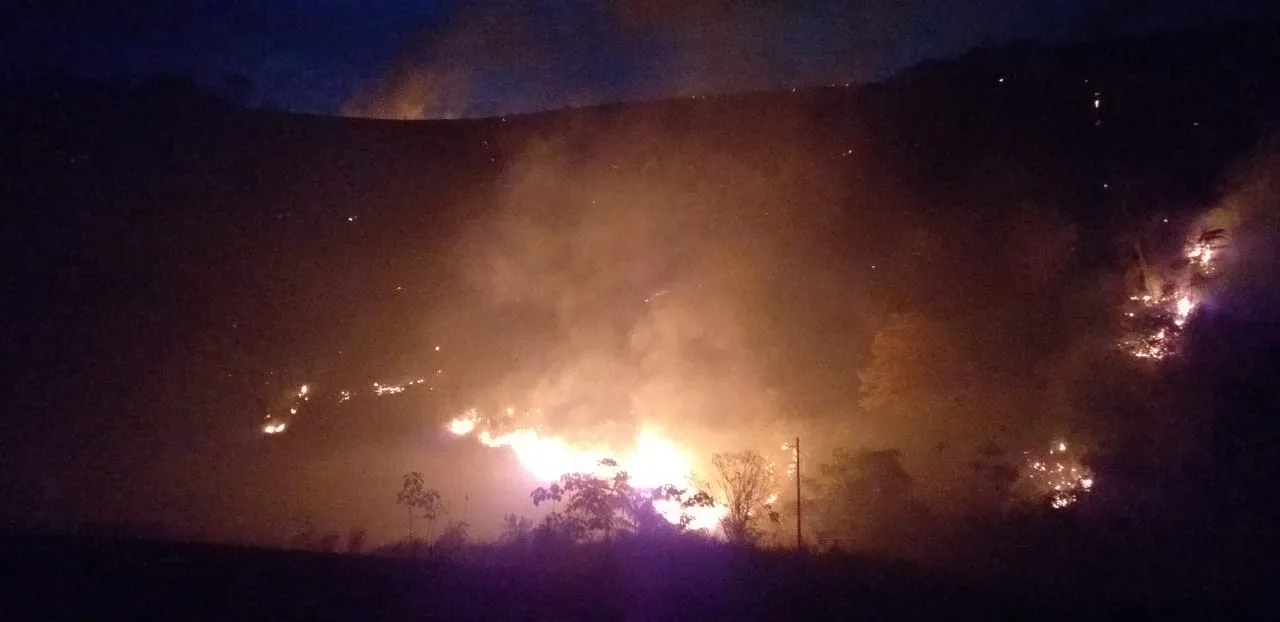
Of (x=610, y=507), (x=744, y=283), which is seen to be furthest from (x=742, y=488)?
(x=744, y=283)

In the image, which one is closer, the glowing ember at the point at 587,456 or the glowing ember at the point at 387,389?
the glowing ember at the point at 587,456

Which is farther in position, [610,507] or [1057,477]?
[1057,477]

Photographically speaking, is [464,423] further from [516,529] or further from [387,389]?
[516,529]

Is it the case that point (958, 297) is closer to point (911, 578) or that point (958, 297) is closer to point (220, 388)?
point (911, 578)

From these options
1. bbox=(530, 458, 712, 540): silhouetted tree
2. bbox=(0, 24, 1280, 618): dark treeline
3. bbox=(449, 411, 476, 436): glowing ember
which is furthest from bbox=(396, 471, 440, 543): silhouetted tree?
bbox=(449, 411, 476, 436): glowing ember

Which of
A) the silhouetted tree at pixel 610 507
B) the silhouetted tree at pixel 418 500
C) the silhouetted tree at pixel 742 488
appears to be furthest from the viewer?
the silhouetted tree at pixel 418 500

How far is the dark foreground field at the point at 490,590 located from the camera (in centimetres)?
565

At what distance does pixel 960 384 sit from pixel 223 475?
14.1m

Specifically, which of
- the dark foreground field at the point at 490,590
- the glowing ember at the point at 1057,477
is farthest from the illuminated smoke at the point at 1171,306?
the dark foreground field at the point at 490,590

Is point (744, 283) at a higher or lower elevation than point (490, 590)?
higher

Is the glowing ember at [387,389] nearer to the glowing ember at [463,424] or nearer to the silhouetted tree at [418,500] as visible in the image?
the glowing ember at [463,424]

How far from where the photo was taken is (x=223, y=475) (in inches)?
669

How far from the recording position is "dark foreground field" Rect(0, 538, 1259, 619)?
223 inches

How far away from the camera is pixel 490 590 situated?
21.3ft
